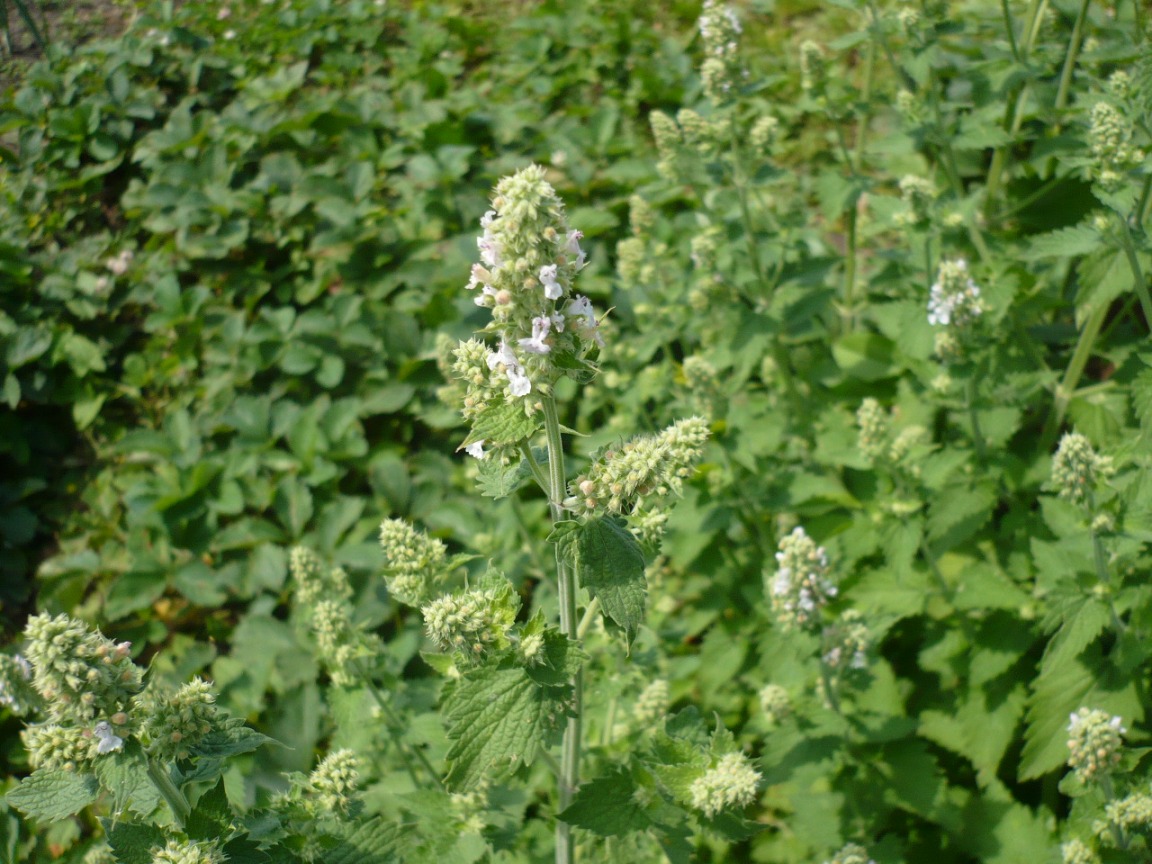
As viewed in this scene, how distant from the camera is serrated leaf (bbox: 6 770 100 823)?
7.42 ft

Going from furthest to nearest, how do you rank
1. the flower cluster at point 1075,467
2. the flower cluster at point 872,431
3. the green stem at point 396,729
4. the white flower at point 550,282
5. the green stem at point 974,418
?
1. the green stem at point 974,418
2. the flower cluster at point 872,431
3. the green stem at point 396,729
4. the flower cluster at point 1075,467
5. the white flower at point 550,282

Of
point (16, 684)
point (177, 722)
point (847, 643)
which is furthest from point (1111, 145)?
point (16, 684)

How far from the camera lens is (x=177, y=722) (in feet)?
7.31

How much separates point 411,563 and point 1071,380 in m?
3.32

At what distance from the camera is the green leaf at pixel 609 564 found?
210 cm

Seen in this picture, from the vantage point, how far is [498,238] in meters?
1.92

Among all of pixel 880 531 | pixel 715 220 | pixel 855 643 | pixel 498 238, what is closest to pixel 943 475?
pixel 880 531

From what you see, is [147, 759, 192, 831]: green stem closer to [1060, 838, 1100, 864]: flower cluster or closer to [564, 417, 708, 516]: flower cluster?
[564, 417, 708, 516]: flower cluster

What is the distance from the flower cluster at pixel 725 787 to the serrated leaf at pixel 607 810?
0.17m

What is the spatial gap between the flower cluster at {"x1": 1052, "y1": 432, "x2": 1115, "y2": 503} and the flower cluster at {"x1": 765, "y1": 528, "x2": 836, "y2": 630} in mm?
878

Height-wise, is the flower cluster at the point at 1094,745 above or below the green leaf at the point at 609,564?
below

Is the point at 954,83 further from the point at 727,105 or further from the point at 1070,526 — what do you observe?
the point at 1070,526

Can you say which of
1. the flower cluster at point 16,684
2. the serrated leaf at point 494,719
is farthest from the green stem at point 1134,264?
the flower cluster at point 16,684

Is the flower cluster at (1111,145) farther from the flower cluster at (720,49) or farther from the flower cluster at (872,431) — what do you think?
the flower cluster at (720,49)
